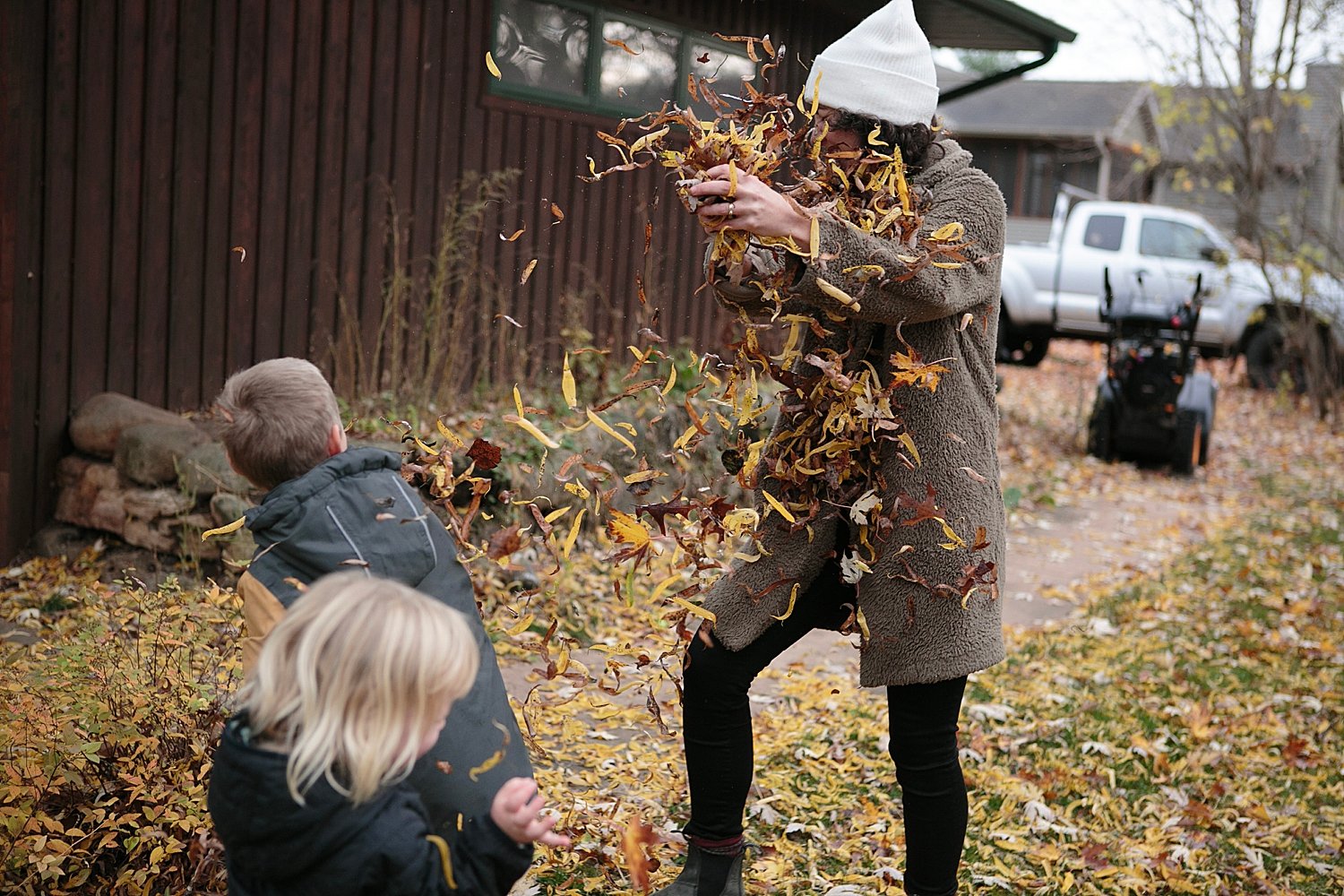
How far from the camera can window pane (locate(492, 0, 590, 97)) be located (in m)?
8.38

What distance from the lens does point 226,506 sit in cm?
567

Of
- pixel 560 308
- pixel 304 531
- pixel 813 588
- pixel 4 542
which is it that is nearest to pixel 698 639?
pixel 813 588

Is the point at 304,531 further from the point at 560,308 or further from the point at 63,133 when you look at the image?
the point at 560,308

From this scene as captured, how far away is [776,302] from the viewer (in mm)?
2783

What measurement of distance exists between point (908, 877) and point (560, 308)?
6.57 metres

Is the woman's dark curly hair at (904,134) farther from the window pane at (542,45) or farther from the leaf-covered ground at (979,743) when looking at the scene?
the window pane at (542,45)

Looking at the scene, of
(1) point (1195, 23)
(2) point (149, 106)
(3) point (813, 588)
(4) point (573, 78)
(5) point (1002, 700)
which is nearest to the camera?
(3) point (813, 588)

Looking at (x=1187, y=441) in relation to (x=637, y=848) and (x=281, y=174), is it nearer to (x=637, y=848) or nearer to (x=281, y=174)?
(x=281, y=174)

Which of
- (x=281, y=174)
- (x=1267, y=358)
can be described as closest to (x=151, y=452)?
(x=281, y=174)

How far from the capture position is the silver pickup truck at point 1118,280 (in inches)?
702

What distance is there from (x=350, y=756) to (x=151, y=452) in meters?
4.41

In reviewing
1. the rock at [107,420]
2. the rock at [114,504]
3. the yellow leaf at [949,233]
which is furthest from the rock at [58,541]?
the yellow leaf at [949,233]

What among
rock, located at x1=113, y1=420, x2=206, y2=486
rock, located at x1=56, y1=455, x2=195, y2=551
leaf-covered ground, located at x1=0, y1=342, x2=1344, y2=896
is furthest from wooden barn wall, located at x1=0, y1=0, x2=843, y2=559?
leaf-covered ground, located at x1=0, y1=342, x2=1344, y2=896

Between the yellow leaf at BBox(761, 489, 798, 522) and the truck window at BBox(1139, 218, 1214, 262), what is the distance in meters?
16.6
